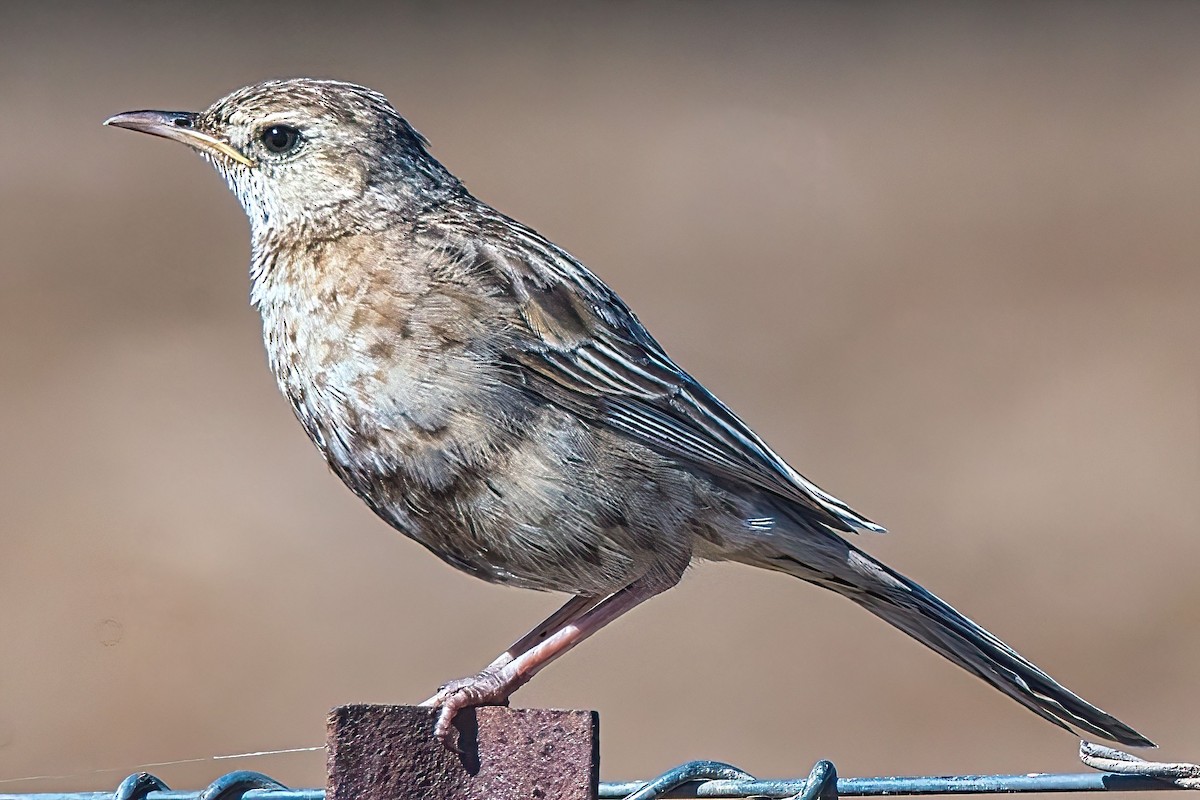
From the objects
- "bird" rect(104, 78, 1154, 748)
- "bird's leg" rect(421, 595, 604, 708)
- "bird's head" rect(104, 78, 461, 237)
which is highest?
"bird's head" rect(104, 78, 461, 237)

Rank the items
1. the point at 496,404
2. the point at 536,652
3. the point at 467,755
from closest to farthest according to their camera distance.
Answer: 1. the point at 467,755
2. the point at 536,652
3. the point at 496,404

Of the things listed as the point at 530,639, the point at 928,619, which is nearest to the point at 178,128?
the point at 530,639

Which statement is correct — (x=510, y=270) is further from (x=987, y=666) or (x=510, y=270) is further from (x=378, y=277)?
Result: (x=987, y=666)

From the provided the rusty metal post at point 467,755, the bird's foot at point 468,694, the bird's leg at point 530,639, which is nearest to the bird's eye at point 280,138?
the bird's leg at point 530,639

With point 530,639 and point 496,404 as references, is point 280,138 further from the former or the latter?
point 530,639

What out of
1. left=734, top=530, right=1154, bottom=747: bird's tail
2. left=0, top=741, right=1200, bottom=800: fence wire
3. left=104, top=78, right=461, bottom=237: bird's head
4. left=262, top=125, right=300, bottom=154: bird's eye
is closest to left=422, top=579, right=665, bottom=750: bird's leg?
left=0, top=741, right=1200, bottom=800: fence wire

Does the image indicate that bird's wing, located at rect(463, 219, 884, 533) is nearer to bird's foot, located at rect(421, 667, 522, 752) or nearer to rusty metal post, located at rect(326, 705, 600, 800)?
bird's foot, located at rect(421, 667, 522, 752)

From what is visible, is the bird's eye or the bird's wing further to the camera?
the bird's eye
